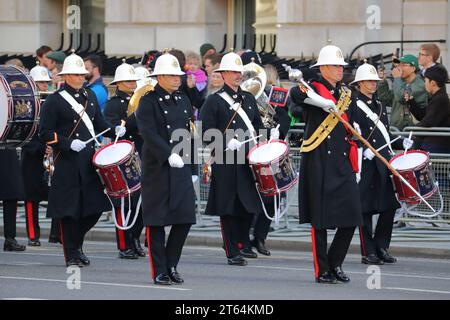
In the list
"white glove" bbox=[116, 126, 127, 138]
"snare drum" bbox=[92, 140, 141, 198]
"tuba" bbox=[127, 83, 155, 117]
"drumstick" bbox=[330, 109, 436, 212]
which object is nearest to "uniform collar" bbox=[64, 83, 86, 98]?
"white glove" bbox=[116, 126, 127, 138]

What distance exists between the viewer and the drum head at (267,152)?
16.3 metres

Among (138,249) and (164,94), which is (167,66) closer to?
(164,94)

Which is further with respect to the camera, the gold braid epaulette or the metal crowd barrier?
the metal crowd barrier

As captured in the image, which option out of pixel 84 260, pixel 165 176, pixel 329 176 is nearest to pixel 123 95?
pixel 84 260

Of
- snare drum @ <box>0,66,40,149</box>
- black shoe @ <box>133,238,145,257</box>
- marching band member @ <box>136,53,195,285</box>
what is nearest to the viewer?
marching band member @ <box>136,53,195,285</box>

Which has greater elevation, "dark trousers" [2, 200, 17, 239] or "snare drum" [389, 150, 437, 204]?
"snare drum" [389, 150, 437, 204]

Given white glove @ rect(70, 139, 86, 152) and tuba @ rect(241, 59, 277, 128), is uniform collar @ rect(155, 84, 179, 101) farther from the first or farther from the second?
tuba @ rect(241, 59, 277, 128)

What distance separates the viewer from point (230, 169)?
16.6 m

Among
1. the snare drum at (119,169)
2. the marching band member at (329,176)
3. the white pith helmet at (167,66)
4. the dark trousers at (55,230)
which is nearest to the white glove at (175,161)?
the white pith helmet at (167,66)

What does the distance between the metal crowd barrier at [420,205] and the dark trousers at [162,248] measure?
11.7ft

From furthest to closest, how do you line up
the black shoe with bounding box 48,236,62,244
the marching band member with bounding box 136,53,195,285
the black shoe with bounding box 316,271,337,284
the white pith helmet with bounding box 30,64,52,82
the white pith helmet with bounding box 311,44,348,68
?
the white pith helmet with bounding box 30,64,52,82 < the black shoe with bounding box 48,236,62,244 < the white pith helmet with bounding box 311,44,348,68 < the black shoe with bounding box 316,271,337,284 < the marching band member with bounding box 136,53,195,285

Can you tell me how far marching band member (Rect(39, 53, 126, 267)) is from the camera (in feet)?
52.7

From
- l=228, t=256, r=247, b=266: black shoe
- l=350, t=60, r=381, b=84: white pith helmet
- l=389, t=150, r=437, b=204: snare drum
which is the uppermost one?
l=350, t=60, r=381, b=84: white pith helmet
